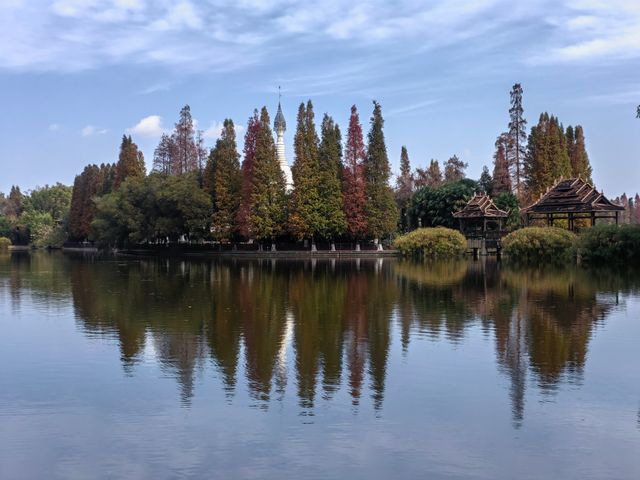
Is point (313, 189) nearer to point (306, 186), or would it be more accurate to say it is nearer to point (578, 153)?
point (306, 186)

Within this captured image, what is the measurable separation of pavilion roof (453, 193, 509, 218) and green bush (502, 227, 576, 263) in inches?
242

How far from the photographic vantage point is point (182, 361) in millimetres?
11797

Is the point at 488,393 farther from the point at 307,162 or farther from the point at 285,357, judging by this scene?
the point at 307,162

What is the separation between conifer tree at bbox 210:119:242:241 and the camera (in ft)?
185

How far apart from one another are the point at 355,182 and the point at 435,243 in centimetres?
921

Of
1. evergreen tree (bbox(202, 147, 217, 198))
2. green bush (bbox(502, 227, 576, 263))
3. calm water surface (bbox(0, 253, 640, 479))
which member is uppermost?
evergreen tree (bbox(202, 147, 217, 198))

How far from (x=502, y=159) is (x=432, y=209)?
10189 mm

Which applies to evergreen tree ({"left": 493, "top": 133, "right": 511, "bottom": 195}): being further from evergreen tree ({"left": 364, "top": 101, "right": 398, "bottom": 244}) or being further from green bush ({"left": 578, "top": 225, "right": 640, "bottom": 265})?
green bush ({"left": 578, "top": 225, "right": 640, "bottom": 265})

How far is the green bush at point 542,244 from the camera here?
138 ft

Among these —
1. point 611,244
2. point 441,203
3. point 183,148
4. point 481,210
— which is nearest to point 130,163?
point 183,148

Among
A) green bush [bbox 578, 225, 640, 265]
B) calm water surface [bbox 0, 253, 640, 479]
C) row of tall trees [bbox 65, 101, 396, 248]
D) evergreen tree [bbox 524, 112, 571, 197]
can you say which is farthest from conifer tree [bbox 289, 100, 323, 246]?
calm water surface [bbox 0, 253, 640, 479]

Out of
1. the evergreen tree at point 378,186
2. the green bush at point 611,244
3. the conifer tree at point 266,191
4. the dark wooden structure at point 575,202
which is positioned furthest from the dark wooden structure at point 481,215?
the conifer tree at point 266,191

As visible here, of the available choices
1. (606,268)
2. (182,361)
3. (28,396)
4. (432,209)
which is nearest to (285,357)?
(182,361)

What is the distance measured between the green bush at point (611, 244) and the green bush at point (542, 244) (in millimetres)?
3024
